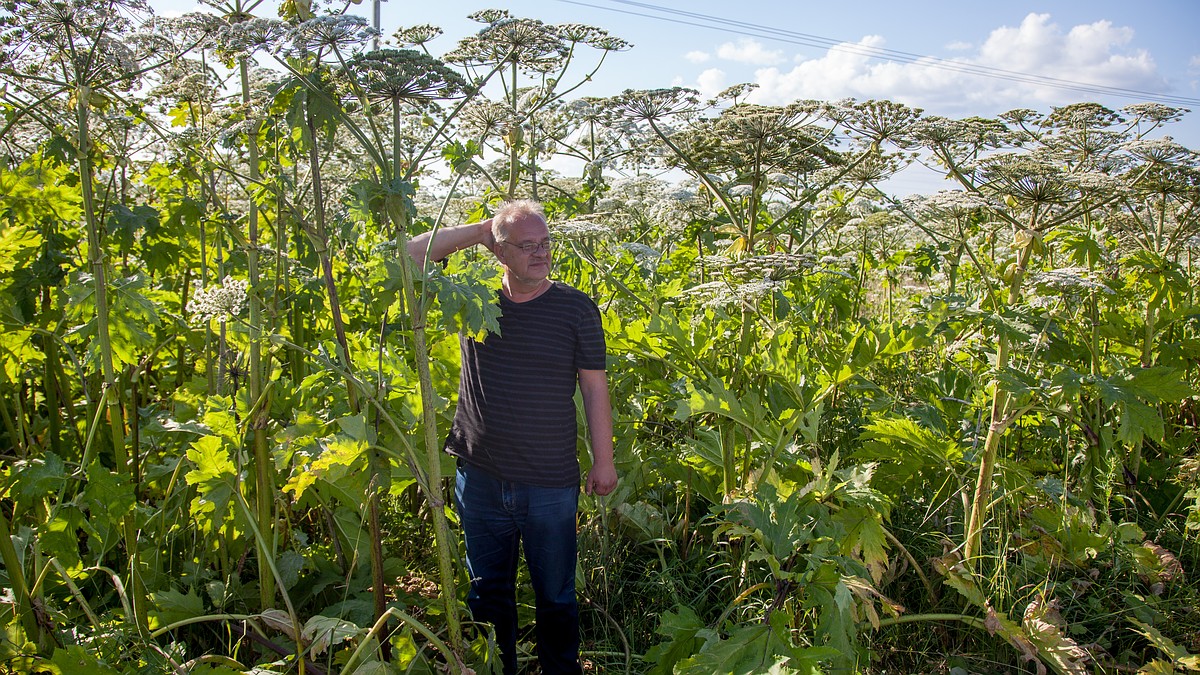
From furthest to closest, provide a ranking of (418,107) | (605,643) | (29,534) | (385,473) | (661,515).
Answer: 1. (661,515)
2. (605,643)
3. (29,534)
4. (385,473)
5. (418,107)

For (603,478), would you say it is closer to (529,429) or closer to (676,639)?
(529,429)

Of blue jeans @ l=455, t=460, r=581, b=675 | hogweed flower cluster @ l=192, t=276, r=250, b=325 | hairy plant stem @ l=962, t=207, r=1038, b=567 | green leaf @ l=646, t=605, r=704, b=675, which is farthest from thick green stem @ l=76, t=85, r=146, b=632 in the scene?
hairy plant stem @ l=962, t=207, r=1038, b=567

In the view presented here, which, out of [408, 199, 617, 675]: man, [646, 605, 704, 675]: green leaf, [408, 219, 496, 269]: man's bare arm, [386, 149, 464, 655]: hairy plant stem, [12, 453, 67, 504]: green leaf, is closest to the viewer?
[386, 149, 464, 655]: hairy plant stem

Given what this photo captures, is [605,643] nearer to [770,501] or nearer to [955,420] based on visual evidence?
[770,501]

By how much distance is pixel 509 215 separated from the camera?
3.56 meters

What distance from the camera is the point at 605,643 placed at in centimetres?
402

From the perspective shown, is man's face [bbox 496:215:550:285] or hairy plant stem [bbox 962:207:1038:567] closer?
man's face [bbox 496:215:550:285]

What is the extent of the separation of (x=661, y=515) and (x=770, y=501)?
143cm

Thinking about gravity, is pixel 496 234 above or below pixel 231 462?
above

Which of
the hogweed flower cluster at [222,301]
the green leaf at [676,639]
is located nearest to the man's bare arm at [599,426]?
the green leaf at [676,639]

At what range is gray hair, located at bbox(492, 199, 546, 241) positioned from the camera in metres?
3.53

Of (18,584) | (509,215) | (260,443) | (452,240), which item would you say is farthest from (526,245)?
(18,584)

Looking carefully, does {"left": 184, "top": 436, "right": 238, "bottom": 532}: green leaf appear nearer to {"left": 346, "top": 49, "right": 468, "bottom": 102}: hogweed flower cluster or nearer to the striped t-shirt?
Result: the striped t-shirt

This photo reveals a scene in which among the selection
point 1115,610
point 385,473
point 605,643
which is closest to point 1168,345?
point 1115,610
